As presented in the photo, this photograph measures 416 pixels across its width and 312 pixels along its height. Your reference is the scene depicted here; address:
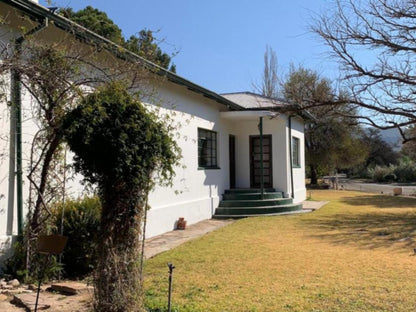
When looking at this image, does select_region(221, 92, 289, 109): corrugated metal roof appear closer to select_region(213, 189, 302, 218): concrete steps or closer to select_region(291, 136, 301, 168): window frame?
select_region(291, 136, 301, 168): window frame

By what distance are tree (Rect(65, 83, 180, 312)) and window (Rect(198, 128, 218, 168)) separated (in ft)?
32.8

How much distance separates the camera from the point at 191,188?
13.5m

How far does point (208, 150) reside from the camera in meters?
15.2

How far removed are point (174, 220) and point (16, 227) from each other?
5883 millimetres

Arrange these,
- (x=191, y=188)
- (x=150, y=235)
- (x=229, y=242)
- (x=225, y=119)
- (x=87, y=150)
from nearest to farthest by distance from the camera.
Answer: (x=87, y=150) → (x=229, y=242) → (x=150, y=235) → (x=191, y=188) → (x=225, y=119)

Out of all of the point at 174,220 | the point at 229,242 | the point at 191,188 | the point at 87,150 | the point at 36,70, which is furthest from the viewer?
the point at 191,188

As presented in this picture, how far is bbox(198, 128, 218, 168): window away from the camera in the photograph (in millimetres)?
14492

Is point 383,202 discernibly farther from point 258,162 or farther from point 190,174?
point 190,174

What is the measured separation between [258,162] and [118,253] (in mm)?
13551

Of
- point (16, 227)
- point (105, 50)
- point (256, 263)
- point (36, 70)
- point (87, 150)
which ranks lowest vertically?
point (256, 263)

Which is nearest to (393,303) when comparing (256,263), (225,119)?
(256,263)

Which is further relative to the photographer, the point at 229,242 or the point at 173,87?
the point at 173,87

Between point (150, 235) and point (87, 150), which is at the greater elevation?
point (87, 150)

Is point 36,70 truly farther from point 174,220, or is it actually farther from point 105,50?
point 174,220
